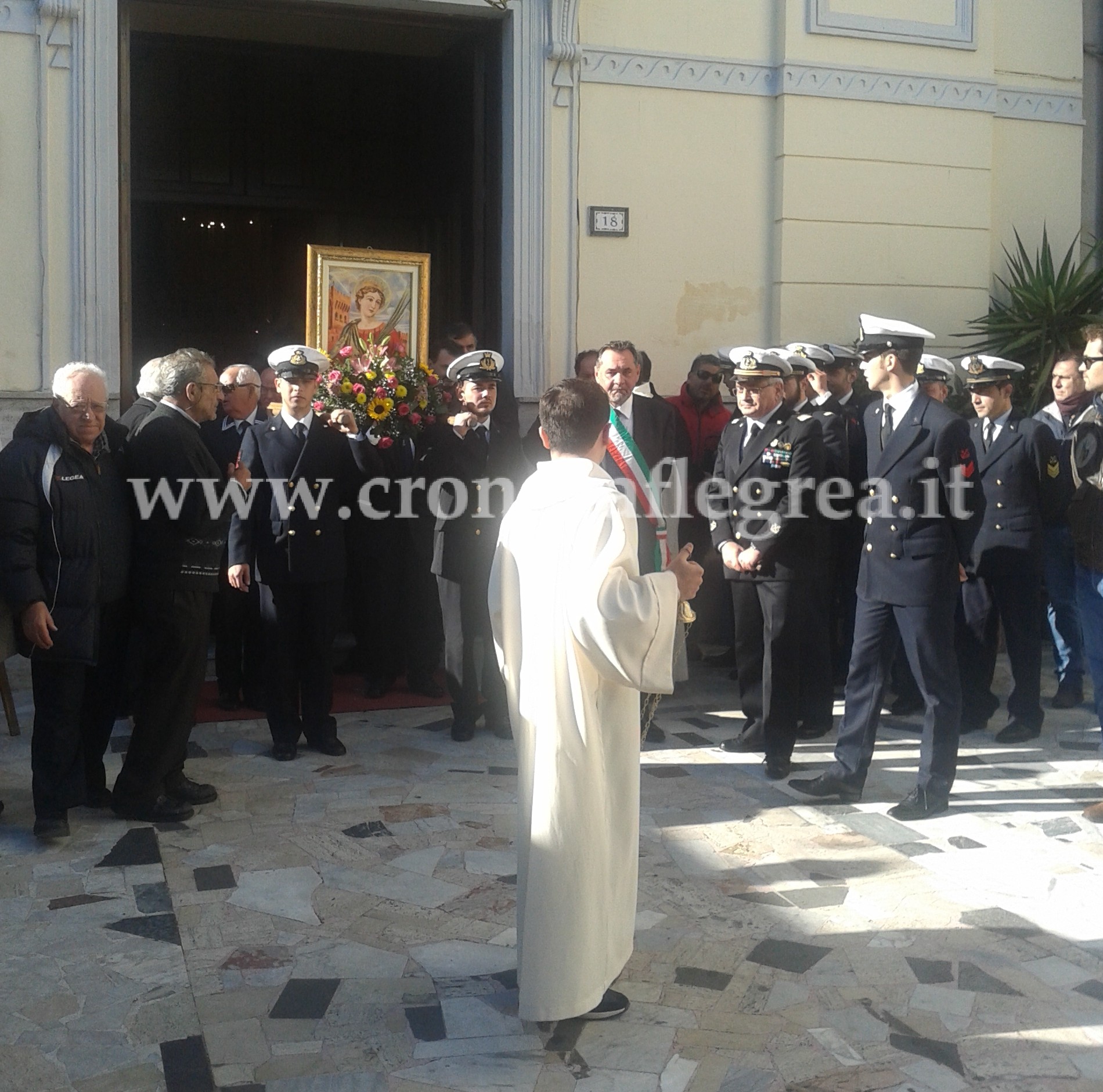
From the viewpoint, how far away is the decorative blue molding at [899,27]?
8734 mm

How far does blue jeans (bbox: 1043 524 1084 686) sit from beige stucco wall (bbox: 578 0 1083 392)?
2.44 metres

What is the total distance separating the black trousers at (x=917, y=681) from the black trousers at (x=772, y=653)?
0.41 meters

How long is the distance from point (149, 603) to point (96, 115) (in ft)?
12.3

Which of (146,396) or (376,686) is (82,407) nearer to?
(146,396)

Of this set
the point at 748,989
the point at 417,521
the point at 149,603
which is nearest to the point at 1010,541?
the point at 417,521

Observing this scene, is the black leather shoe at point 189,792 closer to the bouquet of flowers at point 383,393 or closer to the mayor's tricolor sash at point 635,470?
the bouquet of flowers at point 383,393

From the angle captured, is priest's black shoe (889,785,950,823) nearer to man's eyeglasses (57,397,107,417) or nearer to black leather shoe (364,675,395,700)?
black leather shoe (364,675,395,700)

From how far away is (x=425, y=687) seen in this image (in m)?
7.32

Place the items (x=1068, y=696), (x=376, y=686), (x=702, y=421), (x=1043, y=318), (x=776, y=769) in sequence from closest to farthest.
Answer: (x=776, y=769)
(x=1068, y=696)
(x=376, y=686)
(x=702, y=421)
(x=1043, y=318)

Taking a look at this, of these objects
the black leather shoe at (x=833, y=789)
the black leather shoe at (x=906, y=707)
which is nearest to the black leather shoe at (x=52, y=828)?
the black leather shoe at (x=833, y=789)

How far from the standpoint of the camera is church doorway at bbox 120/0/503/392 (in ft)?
28.8

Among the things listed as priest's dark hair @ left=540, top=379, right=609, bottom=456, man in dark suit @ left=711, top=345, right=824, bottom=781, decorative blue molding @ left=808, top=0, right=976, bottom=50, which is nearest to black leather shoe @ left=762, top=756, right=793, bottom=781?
man in dark suit @ left=711, top=345, right=824, bottom=781

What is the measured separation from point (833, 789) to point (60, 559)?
3.06 meters

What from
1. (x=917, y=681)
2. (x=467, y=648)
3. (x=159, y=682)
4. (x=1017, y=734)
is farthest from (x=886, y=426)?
(x=159, y=682)
